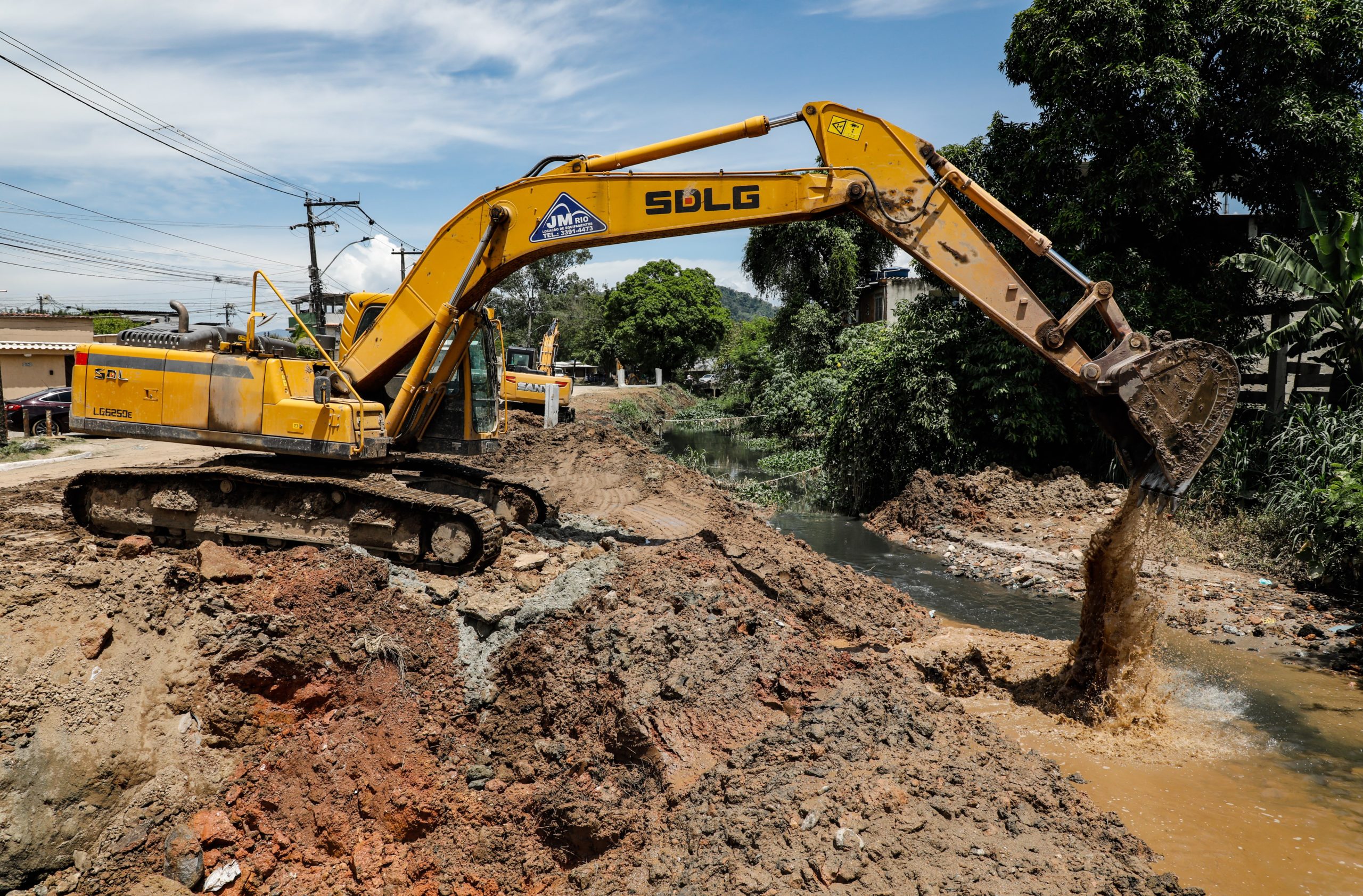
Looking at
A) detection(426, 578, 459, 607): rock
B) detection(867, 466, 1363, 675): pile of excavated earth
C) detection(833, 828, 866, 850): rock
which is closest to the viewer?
detection(833, 828, 866, 850): rock

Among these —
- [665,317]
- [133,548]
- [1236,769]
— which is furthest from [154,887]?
[665,317]

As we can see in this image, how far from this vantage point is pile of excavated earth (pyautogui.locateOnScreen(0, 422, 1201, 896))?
4090 mm

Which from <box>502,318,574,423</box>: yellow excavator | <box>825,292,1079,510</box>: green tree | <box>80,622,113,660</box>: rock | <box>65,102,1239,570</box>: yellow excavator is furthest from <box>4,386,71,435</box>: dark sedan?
<box>825,292,1079,510</box>: green tree

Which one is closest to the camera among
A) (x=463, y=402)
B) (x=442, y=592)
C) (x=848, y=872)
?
(x=848, y=872)

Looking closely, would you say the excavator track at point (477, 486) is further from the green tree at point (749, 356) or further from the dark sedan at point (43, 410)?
the green tree at point (749, 356)

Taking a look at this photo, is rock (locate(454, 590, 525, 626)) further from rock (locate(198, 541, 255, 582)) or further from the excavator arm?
the excavator arm

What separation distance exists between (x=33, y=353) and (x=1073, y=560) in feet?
106

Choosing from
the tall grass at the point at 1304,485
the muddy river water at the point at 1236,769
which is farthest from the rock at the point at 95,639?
the tall grass at the point at 1304,485

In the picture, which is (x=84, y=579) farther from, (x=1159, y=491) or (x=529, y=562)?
(x=1159, y=491)

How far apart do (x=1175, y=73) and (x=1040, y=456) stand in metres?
6.20

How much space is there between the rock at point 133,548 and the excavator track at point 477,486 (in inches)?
93.6

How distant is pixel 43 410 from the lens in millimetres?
18656

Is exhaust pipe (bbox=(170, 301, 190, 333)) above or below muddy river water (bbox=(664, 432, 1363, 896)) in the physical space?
above

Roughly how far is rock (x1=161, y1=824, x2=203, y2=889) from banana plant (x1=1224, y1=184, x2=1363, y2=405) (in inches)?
539
